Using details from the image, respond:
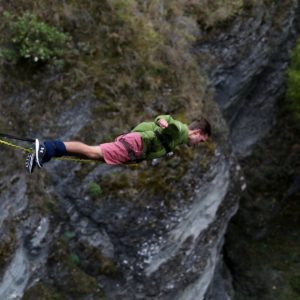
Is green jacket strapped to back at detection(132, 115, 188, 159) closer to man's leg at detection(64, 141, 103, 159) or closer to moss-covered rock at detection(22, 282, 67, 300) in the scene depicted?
man's leg at detection(64, 141, 103, 159)

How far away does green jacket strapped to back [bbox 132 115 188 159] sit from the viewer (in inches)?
308

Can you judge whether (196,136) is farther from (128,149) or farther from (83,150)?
(83,150)

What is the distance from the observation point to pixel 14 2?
10.7 metres

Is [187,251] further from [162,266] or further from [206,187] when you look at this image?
[206,187]

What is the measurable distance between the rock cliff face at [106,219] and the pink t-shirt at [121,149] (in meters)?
2.95

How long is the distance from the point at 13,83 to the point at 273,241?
11477mm

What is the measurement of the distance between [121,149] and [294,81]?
9.56 m

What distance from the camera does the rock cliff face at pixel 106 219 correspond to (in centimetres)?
1041

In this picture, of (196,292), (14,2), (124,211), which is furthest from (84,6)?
(196,292)

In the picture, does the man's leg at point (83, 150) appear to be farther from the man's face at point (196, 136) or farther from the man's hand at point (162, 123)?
the man's face at point (196, 136)

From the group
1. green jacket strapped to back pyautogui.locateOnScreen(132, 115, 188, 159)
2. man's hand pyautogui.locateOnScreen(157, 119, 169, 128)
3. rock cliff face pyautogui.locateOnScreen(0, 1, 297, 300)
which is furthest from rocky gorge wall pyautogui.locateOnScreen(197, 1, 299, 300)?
man's hand pyautogui.locateOnScreen(157, 119, 169, 128)

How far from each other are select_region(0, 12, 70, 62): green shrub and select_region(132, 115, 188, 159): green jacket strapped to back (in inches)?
138

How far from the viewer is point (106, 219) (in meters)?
11.3

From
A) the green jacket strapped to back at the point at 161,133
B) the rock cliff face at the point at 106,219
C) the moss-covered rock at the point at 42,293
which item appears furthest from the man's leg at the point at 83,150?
the moss-covered rock at the point at 42,293
